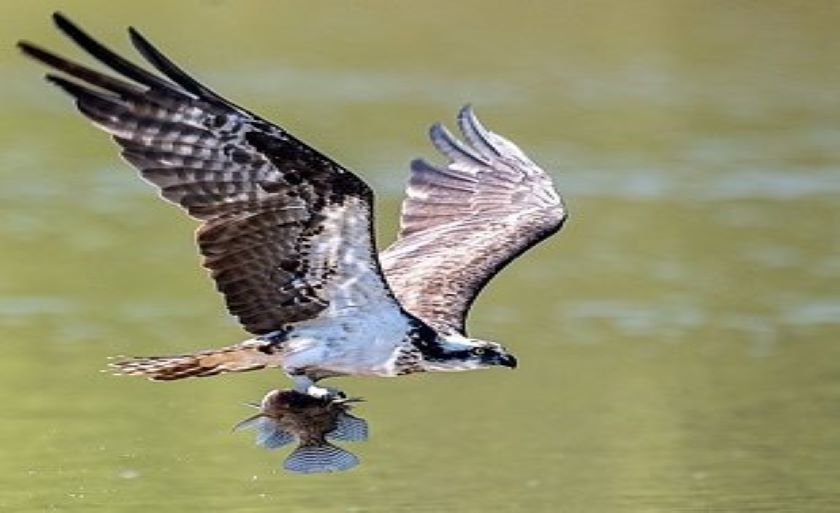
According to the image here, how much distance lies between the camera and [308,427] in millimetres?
10242

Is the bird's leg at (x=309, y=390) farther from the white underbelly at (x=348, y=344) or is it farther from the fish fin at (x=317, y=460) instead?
the fish fin at (x=317, y=460)

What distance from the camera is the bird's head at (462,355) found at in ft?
33.4

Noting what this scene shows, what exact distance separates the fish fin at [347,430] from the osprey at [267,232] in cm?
19

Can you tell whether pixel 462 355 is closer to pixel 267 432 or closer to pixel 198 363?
pixel 267 432

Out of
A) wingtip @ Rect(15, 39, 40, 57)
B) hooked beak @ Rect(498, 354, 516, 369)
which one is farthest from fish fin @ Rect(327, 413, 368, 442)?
wingtip @ Rect(15, 39, 40, 57)

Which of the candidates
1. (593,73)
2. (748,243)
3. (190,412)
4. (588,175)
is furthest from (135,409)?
(593,73)

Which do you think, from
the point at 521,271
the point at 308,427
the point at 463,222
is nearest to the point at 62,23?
the point at 308,427

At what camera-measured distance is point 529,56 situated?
83.0 feet

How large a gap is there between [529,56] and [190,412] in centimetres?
1269

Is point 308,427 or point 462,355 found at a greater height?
point 462,355

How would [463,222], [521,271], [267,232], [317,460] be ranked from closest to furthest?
1. [267,232]
2. [317,460]
3. [463,222]
4. [521,271]

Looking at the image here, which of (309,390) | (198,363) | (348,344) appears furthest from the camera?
(309,390)

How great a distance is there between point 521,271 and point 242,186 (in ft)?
23.7

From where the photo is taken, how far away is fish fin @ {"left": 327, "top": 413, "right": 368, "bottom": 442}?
10.3 m
